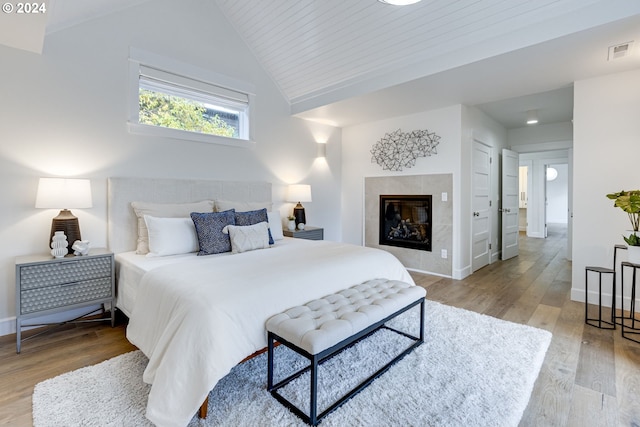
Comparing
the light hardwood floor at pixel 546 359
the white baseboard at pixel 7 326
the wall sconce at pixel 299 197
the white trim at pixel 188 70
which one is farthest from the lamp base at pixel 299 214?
the white baseboard at pixel 7 326

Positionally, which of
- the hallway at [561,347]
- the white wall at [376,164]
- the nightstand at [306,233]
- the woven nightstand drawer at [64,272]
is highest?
the white wall at [376,164]

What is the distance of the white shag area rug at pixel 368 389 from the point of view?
5.06 ft

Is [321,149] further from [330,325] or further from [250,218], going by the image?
[330,325]

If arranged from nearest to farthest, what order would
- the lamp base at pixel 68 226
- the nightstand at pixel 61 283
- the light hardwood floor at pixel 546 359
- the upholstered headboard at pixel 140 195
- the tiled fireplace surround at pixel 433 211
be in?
the light hardwood floor at pixel 546 359 < the nightstand at pixel 61 283 < the lamp base at pixel 68 226 < the upholstered headboard at pixel 140 195 < the tiled fireplace surround at pixel 433 211

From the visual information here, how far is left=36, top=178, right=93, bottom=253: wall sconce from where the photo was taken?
2.44m

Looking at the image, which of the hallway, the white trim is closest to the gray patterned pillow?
the white trim

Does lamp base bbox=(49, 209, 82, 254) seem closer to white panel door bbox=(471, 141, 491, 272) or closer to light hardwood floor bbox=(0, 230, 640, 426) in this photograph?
light hardwood floor bbox=(0, 230, 640, 426)

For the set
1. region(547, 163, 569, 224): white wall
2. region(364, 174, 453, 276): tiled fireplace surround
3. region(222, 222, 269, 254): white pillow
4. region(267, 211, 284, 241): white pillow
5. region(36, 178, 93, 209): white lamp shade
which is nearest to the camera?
region(36, 178, 93, 209): white lamp shade

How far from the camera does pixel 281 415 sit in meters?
1.56

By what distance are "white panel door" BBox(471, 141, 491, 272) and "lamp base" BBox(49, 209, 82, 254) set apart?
476 cm

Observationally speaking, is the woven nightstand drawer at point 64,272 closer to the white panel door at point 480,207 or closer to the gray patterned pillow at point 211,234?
the gray patterned pillow at point 211,234

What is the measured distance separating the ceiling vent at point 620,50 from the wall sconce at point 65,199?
456 centimetres

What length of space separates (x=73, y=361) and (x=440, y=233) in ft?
13.8

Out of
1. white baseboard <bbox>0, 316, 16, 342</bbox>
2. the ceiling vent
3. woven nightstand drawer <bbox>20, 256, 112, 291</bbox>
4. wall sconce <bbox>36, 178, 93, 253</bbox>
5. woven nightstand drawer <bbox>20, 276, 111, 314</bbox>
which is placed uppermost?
the ceiling vent
